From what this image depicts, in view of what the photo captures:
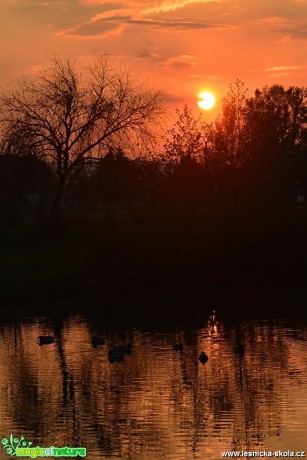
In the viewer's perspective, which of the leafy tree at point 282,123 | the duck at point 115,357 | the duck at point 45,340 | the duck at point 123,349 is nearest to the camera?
the duck at point 115,357

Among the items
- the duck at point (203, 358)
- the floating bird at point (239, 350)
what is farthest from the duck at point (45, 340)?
the floating bird at point (239, 350)

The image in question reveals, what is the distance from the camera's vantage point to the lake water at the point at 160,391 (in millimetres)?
23578

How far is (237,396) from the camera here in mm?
28297

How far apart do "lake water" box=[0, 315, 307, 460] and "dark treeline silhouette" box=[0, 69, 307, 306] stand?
18.4 m

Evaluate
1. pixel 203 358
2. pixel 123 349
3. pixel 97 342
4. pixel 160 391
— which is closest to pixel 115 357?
pixel 123 349

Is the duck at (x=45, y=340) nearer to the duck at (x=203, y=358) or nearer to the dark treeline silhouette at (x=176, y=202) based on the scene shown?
the duck at (x=203, y=358)

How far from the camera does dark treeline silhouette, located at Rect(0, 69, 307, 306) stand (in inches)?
2387

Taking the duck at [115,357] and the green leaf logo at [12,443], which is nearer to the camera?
the green leaf logo at [12,443]

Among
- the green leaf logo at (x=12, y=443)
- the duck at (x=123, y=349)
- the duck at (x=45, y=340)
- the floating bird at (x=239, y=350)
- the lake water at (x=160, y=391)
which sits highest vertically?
the duck at (x=45, y=340)

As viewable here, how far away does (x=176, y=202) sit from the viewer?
6362 cm

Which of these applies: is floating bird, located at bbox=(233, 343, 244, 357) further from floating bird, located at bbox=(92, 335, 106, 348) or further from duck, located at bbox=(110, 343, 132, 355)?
floating bird, located at bbox=(92, 335, 106, 348)

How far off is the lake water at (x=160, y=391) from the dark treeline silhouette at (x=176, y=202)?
18360mm

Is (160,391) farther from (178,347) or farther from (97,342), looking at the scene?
(97,342)

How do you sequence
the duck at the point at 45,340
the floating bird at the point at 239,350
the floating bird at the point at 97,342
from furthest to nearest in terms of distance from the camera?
the duck at the point at 45,340
the floating bird at the point at 97,342
the floating bird at the point at 239,350
